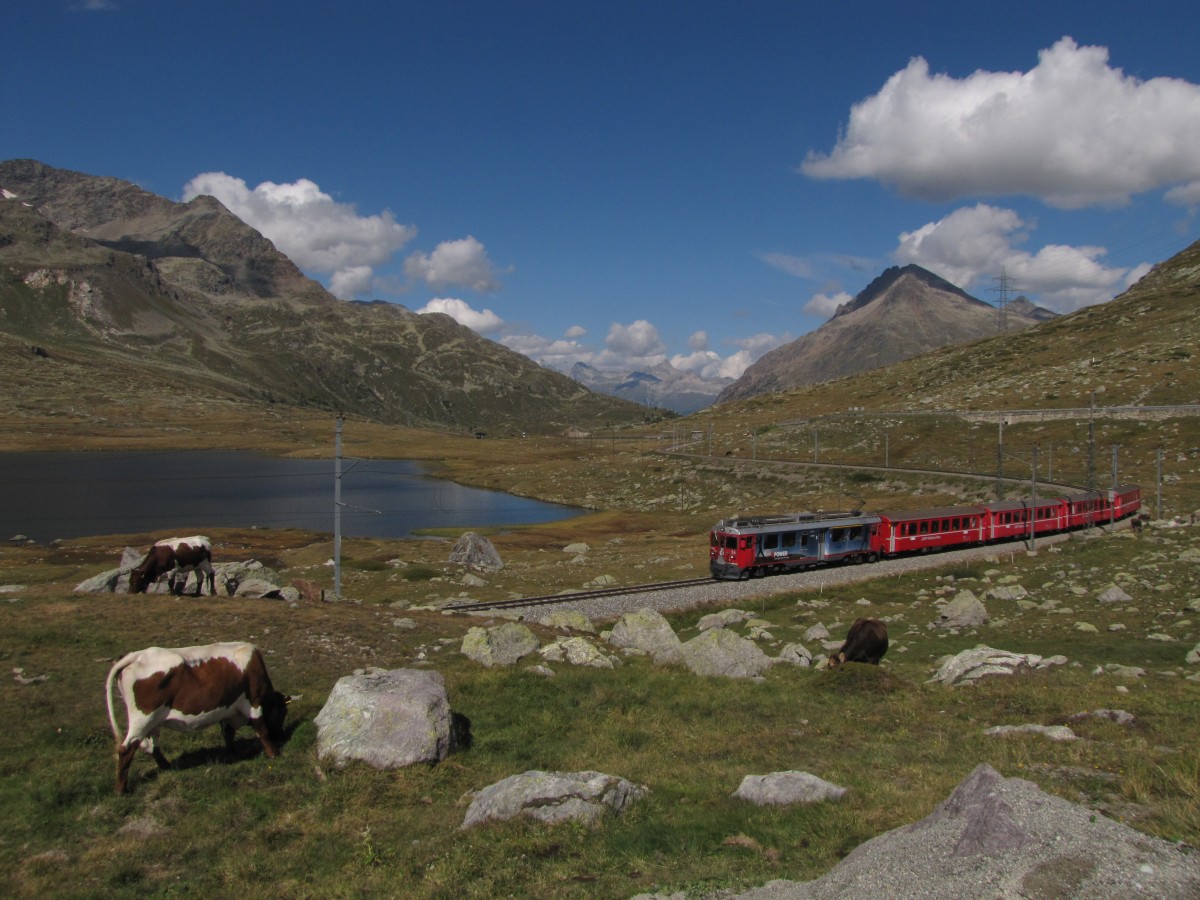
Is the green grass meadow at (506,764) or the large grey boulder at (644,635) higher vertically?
the green grass meadow at (506,764)

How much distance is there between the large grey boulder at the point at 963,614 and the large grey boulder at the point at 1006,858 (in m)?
28.0

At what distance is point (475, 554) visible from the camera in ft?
207

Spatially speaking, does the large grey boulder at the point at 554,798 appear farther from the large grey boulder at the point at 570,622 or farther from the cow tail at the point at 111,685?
the large grey boulder at the point at 570,622

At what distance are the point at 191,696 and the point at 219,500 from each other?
125398 millimetres

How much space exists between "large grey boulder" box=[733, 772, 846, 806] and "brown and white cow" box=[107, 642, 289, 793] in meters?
9.11

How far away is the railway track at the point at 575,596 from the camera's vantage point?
40438mm

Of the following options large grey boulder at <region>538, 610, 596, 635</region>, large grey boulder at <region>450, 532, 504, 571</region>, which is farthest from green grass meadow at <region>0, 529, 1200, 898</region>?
large grey boulder at <region>450, 532, 504, 571</region>

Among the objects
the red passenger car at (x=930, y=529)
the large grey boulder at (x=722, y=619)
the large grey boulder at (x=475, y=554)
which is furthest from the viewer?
the large grey boulder at (x=475, y=554)

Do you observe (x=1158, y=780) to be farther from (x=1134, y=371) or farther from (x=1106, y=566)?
(x=1134, y=371)

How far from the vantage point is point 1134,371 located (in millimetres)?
136625

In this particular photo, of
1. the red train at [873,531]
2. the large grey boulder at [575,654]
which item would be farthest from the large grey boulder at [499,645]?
the red train at [873,531]

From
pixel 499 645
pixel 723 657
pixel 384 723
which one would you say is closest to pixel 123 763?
pixel 384 723

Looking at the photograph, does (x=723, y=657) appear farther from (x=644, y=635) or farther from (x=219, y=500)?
(x=219, y=500)

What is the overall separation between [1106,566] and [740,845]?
43.4 m
